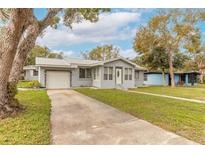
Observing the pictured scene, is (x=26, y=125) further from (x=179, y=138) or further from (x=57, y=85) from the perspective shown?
(x=57, y=85)

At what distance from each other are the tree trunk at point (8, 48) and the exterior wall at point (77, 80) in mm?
12921

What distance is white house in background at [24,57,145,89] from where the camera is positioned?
1836cm

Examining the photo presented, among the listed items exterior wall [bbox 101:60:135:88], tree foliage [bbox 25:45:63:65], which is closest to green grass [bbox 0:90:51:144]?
exterior wall [bbox 101:60:135:88]

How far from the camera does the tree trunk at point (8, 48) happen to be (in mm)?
5410

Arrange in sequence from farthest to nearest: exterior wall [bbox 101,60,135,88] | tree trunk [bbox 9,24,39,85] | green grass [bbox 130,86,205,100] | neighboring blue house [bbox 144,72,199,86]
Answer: neighboring blue house [bbox 144,72,199,86]
exterior wall [bbox 101,60,135,88]
green grass [bbox 130,86,205,100]
tree trunk [bbox 9,24,39,85]

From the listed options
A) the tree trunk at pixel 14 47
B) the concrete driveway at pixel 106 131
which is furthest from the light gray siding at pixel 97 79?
the concrete driveway at pixel 106 131

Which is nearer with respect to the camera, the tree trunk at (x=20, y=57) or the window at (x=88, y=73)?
the tree trunk at (x=20, y=57)

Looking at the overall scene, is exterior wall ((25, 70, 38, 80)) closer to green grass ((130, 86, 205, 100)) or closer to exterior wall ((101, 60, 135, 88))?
exterior wall ((101, 60, 135, 88))

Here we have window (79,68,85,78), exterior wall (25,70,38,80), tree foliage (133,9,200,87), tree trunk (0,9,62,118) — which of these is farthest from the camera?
exterior wall (25,70,38,80)

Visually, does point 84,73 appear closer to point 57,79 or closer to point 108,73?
point 108,73

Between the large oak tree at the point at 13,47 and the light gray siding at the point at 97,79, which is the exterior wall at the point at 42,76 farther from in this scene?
the large oak tree at the point at 13,47

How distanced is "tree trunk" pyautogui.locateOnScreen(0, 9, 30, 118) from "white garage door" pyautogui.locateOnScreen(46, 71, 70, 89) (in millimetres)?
11923
